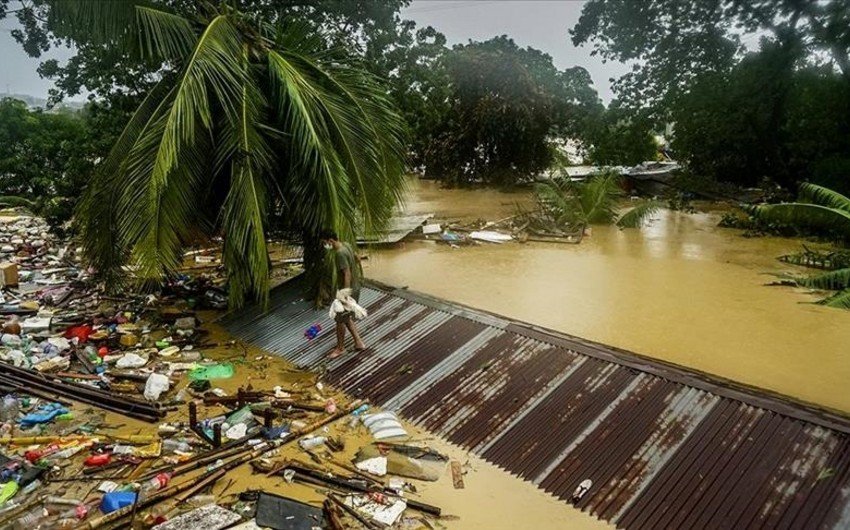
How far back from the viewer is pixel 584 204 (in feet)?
49.7

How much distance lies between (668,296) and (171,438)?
7.67 metres

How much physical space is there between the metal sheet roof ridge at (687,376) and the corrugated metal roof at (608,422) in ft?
0.05

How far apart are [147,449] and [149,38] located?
15.3 ft

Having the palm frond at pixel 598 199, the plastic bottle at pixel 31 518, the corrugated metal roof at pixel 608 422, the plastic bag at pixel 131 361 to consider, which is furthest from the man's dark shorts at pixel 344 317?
the palm frond at pixel 598 199

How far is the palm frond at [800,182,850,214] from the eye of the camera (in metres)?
5.57

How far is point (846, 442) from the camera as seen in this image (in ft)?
13.1

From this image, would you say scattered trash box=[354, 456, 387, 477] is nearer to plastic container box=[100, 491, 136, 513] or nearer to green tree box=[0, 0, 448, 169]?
plastic container box=[100, 491, 136, 513]

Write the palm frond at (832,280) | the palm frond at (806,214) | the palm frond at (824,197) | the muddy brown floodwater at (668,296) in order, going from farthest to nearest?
the muddy brown floodwater at (668,296)
the palm frond at (824,197)
the palm frond at (806,214)
the palm frond at (832,280)

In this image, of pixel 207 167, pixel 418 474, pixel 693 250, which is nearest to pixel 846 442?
pixel 418 474

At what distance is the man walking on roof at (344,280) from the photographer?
21.1ft

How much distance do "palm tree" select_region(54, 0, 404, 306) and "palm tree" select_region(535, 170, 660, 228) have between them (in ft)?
24.3

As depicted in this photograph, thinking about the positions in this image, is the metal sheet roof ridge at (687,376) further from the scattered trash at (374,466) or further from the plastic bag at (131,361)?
the plastic bag at (131,361)

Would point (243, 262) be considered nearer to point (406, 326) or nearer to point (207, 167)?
point (207, 167)

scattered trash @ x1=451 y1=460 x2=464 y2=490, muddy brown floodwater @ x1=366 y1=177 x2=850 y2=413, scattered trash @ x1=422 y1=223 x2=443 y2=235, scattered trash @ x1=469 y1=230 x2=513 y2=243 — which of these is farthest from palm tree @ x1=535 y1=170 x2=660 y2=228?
scattered trash @ x1=451 y1=460 x2=464 y2=490
